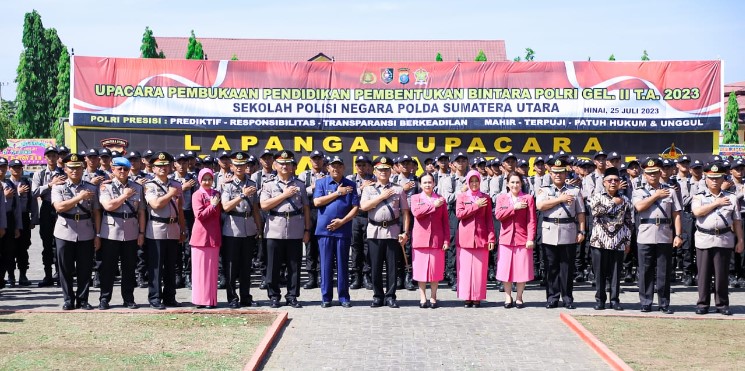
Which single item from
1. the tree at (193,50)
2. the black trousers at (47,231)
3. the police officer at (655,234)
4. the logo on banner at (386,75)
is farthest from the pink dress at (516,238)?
the tree at (193,50)

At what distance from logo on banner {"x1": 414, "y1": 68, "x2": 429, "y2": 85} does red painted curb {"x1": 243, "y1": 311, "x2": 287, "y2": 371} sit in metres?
7.79

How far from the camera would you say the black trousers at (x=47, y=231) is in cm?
1301

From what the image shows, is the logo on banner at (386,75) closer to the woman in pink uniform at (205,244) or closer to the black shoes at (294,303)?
the woman in pink uniform at (205,244)

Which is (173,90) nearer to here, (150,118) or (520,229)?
(150,118)

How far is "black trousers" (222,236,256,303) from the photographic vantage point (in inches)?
434

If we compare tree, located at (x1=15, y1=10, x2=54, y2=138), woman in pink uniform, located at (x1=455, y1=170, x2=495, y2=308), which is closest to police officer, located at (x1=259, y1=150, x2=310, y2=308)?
woman in pink uniform, located at (x1=455, y1=170, x2=495, y2=308)

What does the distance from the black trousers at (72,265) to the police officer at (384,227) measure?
337 centimetres

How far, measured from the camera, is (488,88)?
1705 centimetres

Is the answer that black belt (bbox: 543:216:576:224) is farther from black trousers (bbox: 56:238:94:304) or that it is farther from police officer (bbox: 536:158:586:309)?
black trousers (bbox: 56:238:94:304)

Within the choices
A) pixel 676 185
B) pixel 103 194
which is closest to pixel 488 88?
pixel 676 185

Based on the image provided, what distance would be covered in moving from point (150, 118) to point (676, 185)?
9.59 meters

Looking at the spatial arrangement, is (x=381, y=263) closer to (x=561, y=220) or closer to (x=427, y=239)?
(x=427, y=239)

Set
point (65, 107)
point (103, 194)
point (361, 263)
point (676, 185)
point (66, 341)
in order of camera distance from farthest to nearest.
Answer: point (65, 107) < point (361, 263) < point (676, 185) < point (103, 194) < point (66, 341)

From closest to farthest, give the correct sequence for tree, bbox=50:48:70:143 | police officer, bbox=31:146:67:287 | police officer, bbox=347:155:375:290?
police officer, bbox=31:146:67:287, police officer, bbox=347:155:375:290, tree, bbox=50:48:70:143
